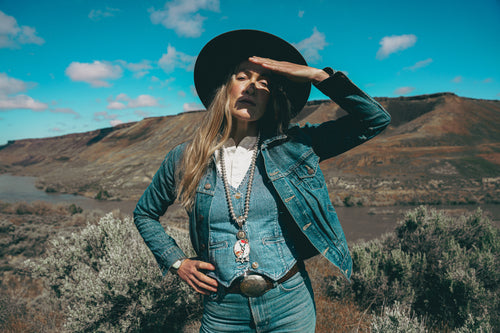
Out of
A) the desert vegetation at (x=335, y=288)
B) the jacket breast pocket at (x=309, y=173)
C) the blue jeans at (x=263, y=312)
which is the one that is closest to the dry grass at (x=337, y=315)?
the desert vegetation at (x=335, y=288)

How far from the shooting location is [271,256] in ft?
4.00

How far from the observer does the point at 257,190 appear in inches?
51.6

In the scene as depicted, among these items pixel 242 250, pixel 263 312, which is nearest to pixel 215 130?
pixel 242 250

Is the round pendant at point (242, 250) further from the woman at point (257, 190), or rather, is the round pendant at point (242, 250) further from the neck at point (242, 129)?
the neck at point (242, 129)

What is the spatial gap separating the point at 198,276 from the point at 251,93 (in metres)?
0.98

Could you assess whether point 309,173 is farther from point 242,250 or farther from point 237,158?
point 242,250

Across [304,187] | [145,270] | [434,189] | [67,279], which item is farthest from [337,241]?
[434,189]

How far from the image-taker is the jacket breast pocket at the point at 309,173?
1329 mm

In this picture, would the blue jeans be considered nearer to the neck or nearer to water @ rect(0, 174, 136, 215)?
the neck

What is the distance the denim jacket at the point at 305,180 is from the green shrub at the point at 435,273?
2.62 metres

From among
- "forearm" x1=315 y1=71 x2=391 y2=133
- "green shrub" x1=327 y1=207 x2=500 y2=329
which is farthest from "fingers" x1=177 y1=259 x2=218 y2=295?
"green shrub" x1=327 y1=207 x2=500 y2=329

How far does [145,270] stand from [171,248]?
1888mm

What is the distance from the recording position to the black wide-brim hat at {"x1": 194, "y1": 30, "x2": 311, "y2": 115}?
1.46 meters

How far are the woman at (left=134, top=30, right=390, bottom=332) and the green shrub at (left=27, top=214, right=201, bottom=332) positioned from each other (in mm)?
1867
